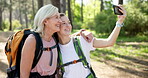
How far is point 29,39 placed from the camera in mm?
1746

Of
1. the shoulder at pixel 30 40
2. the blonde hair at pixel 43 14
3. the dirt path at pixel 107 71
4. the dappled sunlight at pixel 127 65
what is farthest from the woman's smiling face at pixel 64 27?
the dappled sunlight at pixel 127 65

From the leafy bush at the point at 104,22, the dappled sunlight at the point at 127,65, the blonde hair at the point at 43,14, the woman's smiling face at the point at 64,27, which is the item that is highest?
the blonde hair at the point at 43,14

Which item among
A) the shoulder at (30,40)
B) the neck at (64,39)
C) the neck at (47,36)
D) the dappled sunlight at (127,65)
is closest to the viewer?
the shoulder at (30,40)

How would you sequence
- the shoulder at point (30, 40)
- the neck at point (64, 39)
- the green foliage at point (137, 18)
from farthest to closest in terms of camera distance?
1. the green foliage at point (137, 18)
2. the neck at point (64, 39)
3. the shoulder at point (30, 40)

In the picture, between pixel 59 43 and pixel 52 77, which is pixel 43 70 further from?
pixel 59 43

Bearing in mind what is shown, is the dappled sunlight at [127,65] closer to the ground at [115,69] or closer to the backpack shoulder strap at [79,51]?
the ground at [115,69]

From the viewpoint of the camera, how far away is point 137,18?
14.7 meters

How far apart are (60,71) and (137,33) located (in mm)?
14451

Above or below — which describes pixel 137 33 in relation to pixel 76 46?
below

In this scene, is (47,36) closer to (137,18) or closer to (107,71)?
(107,71)

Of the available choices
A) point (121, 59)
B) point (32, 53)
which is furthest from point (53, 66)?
point (121, 59)

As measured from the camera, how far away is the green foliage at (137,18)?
14570 millimetres

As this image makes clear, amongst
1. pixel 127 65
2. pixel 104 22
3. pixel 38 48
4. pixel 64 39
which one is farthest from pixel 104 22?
pixel 38 48

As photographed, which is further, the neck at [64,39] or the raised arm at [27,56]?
the neck at [64,39]
